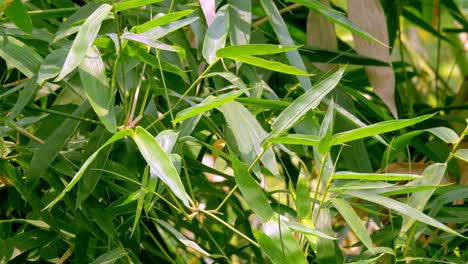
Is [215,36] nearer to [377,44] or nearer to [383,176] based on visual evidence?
[383,176]

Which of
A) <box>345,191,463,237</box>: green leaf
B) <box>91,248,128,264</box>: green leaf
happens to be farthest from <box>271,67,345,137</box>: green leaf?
<box>91,248,128,264</box>: green leaf

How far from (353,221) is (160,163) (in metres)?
0.20

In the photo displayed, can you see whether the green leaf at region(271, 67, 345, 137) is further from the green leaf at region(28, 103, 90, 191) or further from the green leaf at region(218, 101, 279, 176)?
the green leaf at region(28, 103, 90, 191)

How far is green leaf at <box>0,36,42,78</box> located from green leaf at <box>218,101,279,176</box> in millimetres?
185

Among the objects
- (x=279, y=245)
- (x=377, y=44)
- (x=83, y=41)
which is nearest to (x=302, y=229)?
(x=279, y=245)

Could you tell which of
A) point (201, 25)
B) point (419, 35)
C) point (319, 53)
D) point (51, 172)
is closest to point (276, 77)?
point (319, 53)

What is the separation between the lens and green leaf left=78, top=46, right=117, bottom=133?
732 mm

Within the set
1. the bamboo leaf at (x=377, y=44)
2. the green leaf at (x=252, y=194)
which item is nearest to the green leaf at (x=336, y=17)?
the bamboo leaf at (x=377, y=44)

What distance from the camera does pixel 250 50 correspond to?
74 cm

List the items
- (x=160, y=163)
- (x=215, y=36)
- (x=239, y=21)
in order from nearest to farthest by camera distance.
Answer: (x=160, y=163) → (x=215, y=36) → (x=239, y=21)

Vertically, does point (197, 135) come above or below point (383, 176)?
below

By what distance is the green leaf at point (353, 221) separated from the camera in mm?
782

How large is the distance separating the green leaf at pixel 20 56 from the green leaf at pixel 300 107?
246mm

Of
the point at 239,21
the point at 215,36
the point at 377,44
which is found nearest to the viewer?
the point at 215,36
